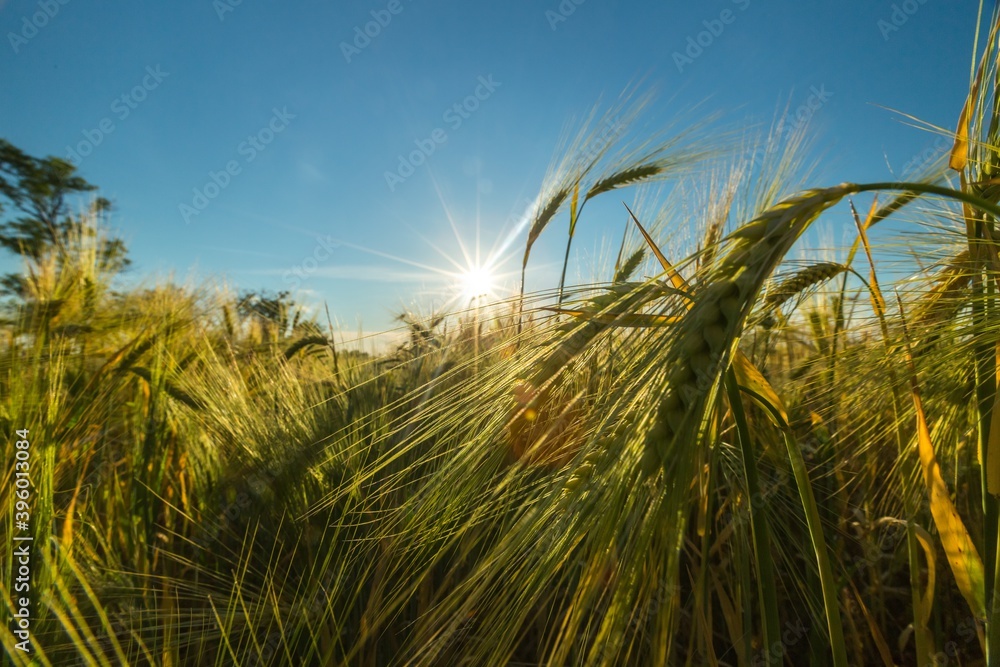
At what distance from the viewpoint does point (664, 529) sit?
0.52 metres

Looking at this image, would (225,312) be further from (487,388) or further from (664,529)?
(664,529)

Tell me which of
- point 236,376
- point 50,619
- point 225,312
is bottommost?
point 50,619

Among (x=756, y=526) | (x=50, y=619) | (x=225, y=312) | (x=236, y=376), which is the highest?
(x=225, y=312)

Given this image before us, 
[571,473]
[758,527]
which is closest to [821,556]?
[758,527]

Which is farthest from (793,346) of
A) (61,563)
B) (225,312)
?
(225,312)

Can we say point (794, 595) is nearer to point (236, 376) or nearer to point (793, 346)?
point (793, 346)

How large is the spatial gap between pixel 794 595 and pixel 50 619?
1654 mm

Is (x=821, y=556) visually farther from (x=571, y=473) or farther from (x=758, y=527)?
(x=571, y=473)

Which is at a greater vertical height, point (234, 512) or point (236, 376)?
point (236, 376)

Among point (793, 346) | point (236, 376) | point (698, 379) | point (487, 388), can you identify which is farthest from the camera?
point (793, 346)

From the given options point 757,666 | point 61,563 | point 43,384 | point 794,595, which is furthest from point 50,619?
point 794,595

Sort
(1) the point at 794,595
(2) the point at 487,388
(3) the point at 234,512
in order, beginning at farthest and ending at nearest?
(3) the point at 234,512
(1) the point at 794,595
(2) the point at 487,388

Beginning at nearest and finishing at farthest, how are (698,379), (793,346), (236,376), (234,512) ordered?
(698,379) < (234,512) < (236,376) < (793,346)

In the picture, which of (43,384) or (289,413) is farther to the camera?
(289,413)
